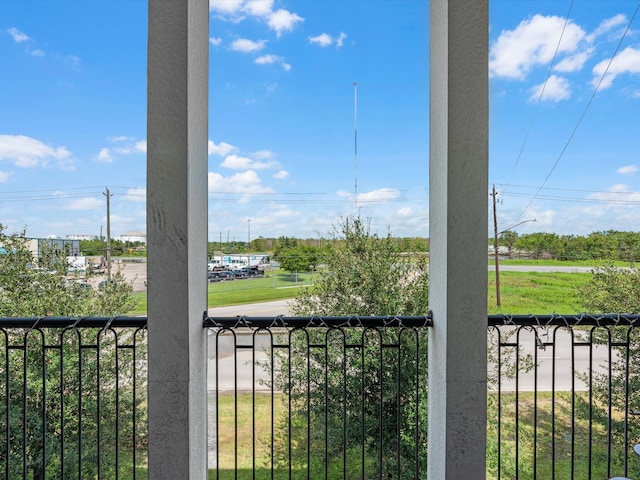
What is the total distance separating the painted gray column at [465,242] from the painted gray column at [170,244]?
3.35 feet

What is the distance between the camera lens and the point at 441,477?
1.44 m

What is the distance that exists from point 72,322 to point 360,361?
2.12m

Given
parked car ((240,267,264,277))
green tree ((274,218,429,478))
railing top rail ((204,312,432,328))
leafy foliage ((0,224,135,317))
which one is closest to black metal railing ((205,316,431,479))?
green tree ((274,218,429,478))

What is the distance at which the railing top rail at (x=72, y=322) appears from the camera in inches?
57.9

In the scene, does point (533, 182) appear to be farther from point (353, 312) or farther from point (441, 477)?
point (441, 477)

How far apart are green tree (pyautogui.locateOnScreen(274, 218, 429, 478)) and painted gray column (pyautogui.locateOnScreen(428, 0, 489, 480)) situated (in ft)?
4.01

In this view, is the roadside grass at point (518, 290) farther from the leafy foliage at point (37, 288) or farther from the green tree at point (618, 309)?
the leafy foliage at point (37, 288)

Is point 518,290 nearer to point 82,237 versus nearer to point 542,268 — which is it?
point 542,268

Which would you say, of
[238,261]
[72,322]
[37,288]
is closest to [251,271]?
[238,261]

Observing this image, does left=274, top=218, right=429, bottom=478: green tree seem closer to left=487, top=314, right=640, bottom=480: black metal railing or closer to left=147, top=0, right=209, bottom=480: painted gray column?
left=487, top=314, right=640, bottom=480: black metal railing

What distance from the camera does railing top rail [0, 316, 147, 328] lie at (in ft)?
4.83

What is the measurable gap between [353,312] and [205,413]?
66.5 inches

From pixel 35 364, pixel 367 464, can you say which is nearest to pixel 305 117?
pixel 367 464

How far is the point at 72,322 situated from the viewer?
4.83ft
